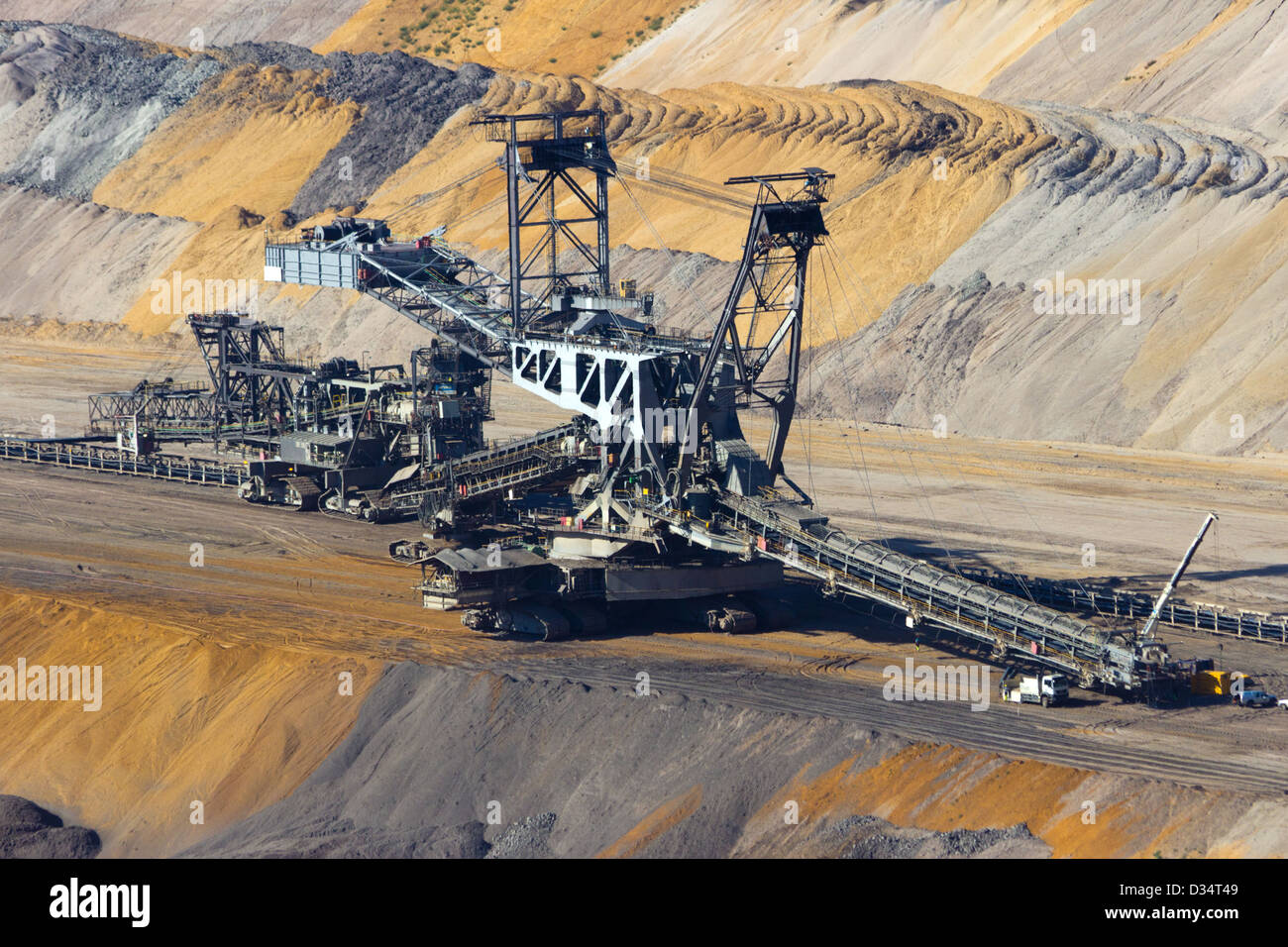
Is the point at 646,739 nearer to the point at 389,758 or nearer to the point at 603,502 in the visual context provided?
the point at 389,758

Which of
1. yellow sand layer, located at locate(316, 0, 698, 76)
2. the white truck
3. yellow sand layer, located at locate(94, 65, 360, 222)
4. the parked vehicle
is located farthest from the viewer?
yellow sand layer, located at locate(316, 0, 698, 76)

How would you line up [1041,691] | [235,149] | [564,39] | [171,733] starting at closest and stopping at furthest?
[1041,691]
[171,733]
[235,149]
[564,39]

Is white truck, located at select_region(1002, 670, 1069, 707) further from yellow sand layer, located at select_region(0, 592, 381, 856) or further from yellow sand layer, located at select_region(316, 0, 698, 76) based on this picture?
yellow sand layer, located at select_region(316, 0, 698, 76)

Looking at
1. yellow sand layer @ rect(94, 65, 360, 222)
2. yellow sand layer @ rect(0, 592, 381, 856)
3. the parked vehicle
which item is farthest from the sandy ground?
yellow sand layer @ rect(94, 65, 360, 222)

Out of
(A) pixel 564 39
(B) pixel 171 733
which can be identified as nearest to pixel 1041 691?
(B) pixel 171 733

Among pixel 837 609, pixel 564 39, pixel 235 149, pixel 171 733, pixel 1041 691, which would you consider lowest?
pixel 171 733

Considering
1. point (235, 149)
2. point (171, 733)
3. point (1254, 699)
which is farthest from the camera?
point (235, 149)

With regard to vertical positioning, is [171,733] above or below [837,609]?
below

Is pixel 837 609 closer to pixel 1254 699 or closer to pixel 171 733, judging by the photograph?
pixel 1254 699

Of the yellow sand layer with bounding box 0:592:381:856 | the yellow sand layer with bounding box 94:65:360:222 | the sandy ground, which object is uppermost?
the yellow sand layer with bounding box 94:65:360:222

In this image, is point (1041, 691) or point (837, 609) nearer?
point (1041, 691)

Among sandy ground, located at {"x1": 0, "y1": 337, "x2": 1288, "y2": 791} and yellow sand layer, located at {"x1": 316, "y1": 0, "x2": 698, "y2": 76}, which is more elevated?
yellow sand layer, located at {"x1": 316, "y1": 0, "x2": 698, "y2": 76}
